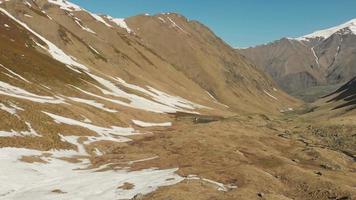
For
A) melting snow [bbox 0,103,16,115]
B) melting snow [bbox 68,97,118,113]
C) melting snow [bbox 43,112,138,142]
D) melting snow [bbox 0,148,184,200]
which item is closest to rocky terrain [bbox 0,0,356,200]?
melting snow [bbox 0,148,184,200]

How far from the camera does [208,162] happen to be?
3073 inches

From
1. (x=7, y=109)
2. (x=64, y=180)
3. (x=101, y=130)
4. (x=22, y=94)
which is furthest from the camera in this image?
(x=22, y=94)

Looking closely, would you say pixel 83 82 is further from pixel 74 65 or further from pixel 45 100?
pixel 45 100

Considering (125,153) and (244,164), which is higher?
(244,164)

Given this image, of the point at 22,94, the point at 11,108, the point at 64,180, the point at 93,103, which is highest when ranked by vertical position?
the point at 22,94

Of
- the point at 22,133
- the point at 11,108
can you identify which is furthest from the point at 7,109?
Answer: the point at 22,133

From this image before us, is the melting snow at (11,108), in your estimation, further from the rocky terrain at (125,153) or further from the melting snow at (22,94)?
the melting snow at (22,94)

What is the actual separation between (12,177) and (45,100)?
48.0 m

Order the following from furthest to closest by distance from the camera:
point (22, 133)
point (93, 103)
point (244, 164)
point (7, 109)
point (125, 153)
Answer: point (93, 103) < point (125, 153) < point (7, 109) < point (22, 133) < point (244, 164)

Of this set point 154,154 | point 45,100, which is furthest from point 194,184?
point 45,100

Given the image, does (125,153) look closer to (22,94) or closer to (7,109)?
(7,109)

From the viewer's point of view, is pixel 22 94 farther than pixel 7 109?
Yes

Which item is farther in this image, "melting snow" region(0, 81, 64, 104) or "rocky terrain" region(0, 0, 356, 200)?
"melting snow" region(0, 81, 64, 104)

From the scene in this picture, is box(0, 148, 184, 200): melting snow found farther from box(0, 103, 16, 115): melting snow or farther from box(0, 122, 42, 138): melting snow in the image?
box(0, 103, 16, 115): melting snow
